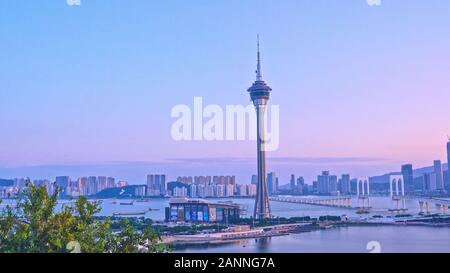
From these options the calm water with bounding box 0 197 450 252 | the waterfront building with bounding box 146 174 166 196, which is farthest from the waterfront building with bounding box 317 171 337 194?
the waterfront building with bounding box 146 174 166 196

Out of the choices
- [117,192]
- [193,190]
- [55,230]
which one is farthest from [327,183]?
[55,230]

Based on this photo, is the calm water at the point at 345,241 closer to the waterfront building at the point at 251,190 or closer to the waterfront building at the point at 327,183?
the waterfront building at the point at 327,183

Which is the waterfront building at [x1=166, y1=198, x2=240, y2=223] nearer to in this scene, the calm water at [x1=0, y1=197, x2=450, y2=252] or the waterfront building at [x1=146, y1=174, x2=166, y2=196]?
the calm water at [x1=0, y1=197, x2=450, y2=252]

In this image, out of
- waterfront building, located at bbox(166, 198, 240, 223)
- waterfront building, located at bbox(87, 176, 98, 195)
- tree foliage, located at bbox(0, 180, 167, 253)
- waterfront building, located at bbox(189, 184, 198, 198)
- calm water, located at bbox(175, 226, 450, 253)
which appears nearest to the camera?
calm water, located at bbox(175, 226, 450, 253)

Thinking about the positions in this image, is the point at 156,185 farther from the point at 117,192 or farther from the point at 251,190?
the point at 251,190
